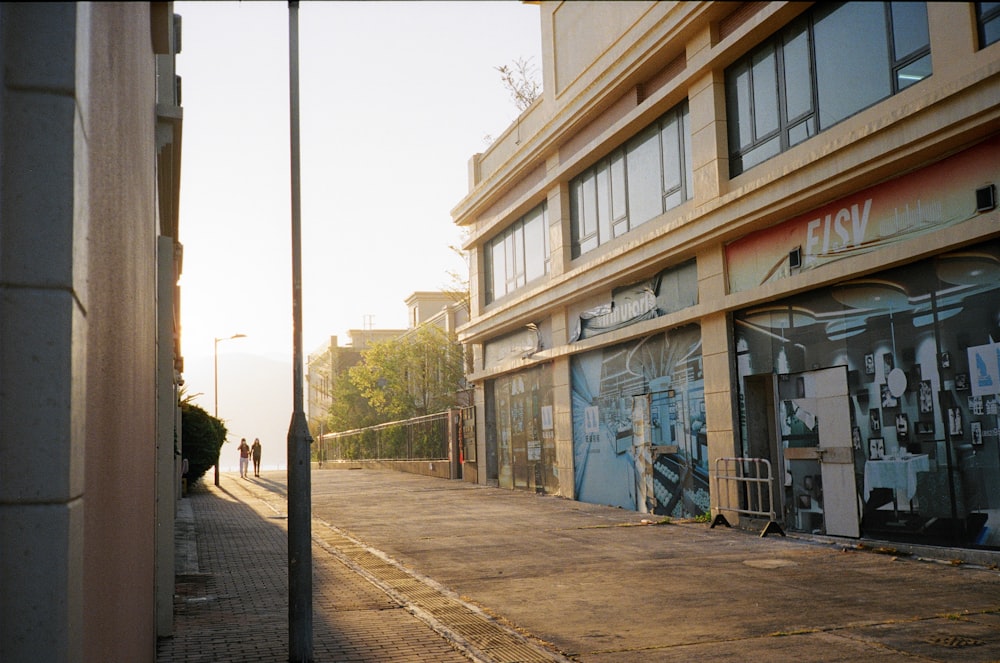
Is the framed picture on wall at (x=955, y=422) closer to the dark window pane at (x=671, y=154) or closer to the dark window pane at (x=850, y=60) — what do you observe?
the dark window pane at (x=850, y=60)

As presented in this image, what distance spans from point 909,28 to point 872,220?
240 cm

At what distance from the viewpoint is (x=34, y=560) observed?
229 cm

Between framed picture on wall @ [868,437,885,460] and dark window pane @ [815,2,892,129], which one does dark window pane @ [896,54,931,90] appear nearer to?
dark window pane @ [815,2,892,129]

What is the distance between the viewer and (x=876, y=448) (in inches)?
489

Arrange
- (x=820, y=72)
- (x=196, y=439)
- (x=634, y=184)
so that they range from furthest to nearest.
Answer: (x=196, y=439), (x=634, y=184), (x=820, y=72)

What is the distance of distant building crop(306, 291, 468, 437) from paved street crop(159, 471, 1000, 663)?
39.6 m

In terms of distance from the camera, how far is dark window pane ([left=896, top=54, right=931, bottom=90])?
1135 centimetres

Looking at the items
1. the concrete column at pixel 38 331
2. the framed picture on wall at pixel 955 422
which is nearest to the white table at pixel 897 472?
the framed picture on wall at pixel 955 422

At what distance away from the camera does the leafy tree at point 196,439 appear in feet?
79.5

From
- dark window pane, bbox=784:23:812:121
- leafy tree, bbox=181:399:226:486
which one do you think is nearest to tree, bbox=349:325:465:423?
leafy tree, bbox=181:399:226:486

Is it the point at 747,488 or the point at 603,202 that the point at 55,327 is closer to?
the point at 747,488

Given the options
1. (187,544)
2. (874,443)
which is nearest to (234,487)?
(187,544)

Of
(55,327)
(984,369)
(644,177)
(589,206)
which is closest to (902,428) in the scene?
(984,369)

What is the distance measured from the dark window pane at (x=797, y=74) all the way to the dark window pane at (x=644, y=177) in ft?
14.3
